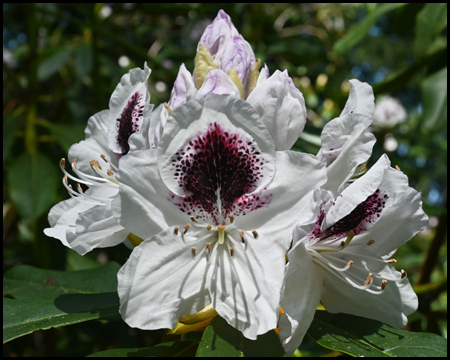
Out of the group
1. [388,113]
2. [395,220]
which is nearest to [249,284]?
[395,220]

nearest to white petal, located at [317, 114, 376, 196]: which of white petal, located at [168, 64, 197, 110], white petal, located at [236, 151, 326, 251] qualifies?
white petal, located at [236, 151, 326, 251]

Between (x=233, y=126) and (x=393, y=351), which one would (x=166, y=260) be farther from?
(x=393, y=351)

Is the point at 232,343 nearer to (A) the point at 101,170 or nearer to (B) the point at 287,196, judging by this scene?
(B) the point at 287,196

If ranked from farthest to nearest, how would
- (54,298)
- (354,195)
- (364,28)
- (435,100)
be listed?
1. (364,28)
2. (435,100)
3. (54,298)
4. (354,195)

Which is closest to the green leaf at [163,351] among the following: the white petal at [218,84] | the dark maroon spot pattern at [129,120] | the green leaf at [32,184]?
the dark maroon spot pattern at [129,120]

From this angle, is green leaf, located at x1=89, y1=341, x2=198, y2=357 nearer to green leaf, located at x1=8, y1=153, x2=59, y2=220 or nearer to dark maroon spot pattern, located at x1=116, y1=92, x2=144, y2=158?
dark maroon spot pattern, located at x1=116, y1=92, x2=144, y2=158

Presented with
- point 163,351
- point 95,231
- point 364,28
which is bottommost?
point 163,351

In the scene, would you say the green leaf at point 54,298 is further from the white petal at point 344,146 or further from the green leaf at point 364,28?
the green leaf at point 364,28
